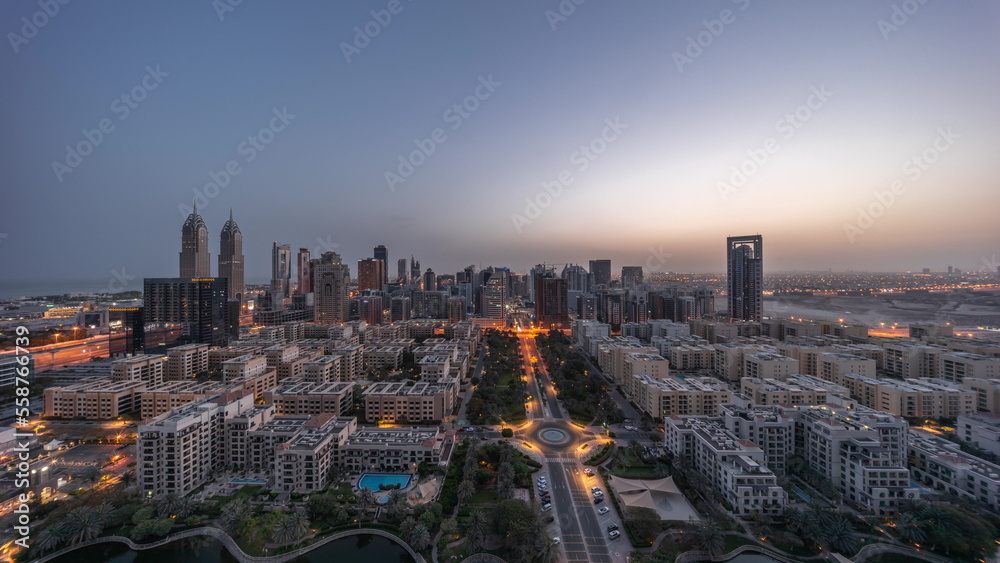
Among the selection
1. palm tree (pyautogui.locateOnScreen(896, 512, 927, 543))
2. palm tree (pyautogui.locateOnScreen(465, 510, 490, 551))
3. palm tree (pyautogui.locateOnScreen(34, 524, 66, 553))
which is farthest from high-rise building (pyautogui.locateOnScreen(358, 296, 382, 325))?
palm tree (pyautogui.locateOnScreen(896, 512, 927, 543))

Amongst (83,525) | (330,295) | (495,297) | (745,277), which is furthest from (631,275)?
(83,525)

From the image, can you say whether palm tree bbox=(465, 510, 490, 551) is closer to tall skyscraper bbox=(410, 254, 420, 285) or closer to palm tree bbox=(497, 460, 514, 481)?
palm tree bbox=(497, 460, 514, 481)

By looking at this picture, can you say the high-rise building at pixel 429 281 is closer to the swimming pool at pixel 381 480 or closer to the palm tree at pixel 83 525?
the swimming pool at pixel 381 480

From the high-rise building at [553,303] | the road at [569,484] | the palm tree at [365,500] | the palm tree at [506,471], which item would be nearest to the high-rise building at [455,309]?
the high-rise building at [553,303]

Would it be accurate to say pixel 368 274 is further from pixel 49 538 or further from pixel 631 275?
pixel 49 538

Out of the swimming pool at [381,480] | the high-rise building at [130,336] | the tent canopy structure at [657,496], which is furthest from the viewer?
the high-rise building at [130,336]

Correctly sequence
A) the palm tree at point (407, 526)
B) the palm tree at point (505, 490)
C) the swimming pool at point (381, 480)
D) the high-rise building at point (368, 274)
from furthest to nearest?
the high-rise building at point (368, 274), the swimming pool at point (381, 480), the palm tree at point (505, 490), the palm tree at point (407, 526)

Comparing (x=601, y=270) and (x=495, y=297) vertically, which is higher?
(x=601, y=270)
